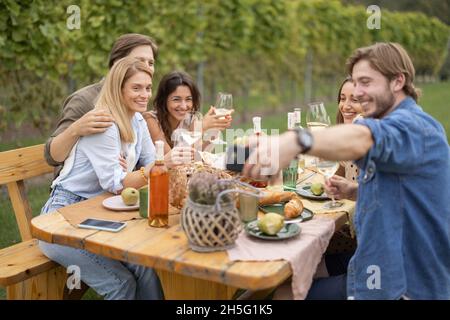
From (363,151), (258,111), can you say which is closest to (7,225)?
(363,151)

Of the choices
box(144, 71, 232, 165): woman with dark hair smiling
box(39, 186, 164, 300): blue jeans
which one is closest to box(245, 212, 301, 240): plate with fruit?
box(39, 186, 164, 300): blue jeans

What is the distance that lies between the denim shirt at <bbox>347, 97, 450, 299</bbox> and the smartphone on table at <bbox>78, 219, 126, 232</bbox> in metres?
1.03

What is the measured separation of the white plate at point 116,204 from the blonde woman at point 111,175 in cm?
12

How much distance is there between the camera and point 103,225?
246 centimetres

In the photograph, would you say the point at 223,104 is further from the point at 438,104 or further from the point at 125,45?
the point at 438,104

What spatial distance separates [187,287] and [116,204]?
55 centimetres

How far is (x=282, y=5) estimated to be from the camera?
34.1 ft

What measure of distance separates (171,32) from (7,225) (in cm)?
378

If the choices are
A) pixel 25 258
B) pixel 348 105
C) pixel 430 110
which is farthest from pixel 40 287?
pixel 430 110

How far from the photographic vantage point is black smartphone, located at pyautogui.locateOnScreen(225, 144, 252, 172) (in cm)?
211

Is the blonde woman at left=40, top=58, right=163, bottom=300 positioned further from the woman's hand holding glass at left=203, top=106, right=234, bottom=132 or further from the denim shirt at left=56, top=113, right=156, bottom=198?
the woman's hand holding glass at left=203, top=106, right=234, bottom=132
